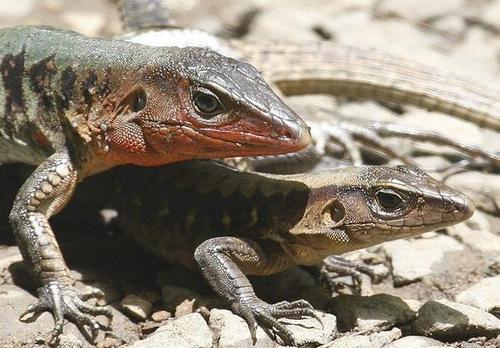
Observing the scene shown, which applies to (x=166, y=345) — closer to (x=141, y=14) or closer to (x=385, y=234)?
(x=385, y=234)

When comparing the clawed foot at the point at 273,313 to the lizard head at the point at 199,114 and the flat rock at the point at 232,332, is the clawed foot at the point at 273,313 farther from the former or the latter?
the lizard head at the point at 199,114

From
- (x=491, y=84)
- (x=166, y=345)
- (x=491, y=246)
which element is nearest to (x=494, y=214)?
(x=491, y=246)

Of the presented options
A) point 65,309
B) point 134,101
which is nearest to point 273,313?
→ point 65,309

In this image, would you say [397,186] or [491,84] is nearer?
[397,186]

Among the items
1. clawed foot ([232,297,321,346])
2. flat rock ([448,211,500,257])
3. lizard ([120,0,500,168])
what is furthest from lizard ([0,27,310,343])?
lizard ([120,0,500,168])

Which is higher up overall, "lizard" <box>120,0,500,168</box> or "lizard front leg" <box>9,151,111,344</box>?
"lizard" <box>120,0,500,168</box>

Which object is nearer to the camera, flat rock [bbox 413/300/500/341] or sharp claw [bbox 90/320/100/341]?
sharp claw [bbox 90/320/100/341]

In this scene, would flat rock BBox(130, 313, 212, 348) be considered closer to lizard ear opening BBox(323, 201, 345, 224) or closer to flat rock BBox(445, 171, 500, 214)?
lizard ear opening BBox(323, 201, 345, 224)
